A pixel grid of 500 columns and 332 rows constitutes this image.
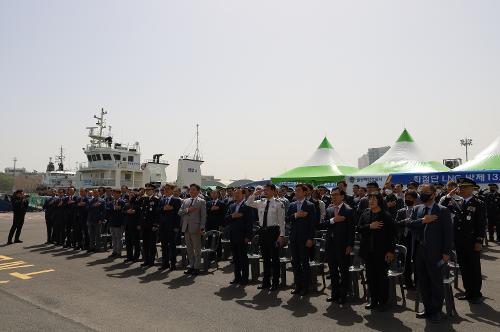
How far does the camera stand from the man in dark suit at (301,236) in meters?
6.43

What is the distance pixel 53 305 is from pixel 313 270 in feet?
14.1

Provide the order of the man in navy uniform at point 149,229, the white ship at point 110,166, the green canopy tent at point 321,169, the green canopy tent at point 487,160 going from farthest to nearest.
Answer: the white ship at point 110,166, the green canopy tent at point 321,169, the green canopy tent at point 487,160, the man in navy uniform at point 149,229

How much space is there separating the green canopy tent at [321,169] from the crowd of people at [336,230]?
8.12 meters

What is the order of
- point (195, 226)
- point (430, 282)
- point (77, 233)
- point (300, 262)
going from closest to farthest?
point (430, 282)
point (300, 262)
point (195, 226)
point (77, 233)

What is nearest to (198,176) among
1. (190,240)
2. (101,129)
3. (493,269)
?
(101,129)

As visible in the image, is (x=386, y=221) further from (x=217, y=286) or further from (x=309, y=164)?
(x=309, y=164)

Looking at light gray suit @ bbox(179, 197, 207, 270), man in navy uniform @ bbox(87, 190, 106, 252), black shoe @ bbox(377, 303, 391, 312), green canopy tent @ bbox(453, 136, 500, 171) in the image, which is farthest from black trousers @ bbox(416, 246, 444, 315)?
green canopy tent @ bbox(453, 136, 500, 171)

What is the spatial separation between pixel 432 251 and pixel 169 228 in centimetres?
572

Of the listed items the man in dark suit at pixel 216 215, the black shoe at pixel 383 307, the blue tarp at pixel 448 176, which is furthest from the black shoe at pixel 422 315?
the blue tarp at pixel 448 176

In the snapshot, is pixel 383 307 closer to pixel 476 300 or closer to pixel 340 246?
pixel 340 246

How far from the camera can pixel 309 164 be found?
20.6 meters

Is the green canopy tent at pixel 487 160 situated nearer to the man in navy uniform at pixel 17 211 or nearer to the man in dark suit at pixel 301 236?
the man in dark suit at pixel 301 236

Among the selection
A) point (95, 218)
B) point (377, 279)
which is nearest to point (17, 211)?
point (95, 218)

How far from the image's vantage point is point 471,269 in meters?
5.99
